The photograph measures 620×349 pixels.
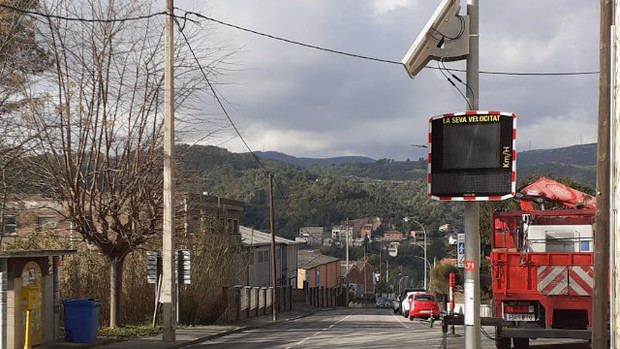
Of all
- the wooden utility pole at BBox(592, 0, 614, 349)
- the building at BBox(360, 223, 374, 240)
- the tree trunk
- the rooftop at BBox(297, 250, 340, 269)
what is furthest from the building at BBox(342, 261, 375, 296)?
the wooden utility pole at BBox(592, 0, 614, 349)

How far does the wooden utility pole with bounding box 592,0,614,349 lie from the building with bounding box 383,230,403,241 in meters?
144

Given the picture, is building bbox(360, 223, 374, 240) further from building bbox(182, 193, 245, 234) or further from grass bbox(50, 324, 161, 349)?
grass bbox(50, 324, 161, 349)

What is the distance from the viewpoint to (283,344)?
904 inches

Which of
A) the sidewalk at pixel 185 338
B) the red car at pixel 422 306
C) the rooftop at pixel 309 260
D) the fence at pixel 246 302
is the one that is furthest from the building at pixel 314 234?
the sidewalk at pixel 185 338

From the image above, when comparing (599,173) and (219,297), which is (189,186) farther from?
(599,173)

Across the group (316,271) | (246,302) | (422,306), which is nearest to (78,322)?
(246,302)

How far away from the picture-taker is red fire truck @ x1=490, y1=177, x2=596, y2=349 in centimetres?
1588

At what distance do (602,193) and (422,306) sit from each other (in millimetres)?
28951

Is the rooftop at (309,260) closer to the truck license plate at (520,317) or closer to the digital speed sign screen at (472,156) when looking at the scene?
the truck license plate at (520,317)

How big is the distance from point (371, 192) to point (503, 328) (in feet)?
489

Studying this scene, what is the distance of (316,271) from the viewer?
331 ft

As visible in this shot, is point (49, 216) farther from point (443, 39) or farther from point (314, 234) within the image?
point (314, 234)

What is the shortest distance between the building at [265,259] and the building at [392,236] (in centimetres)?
7507

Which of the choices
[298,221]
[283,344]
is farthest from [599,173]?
[298,221]
